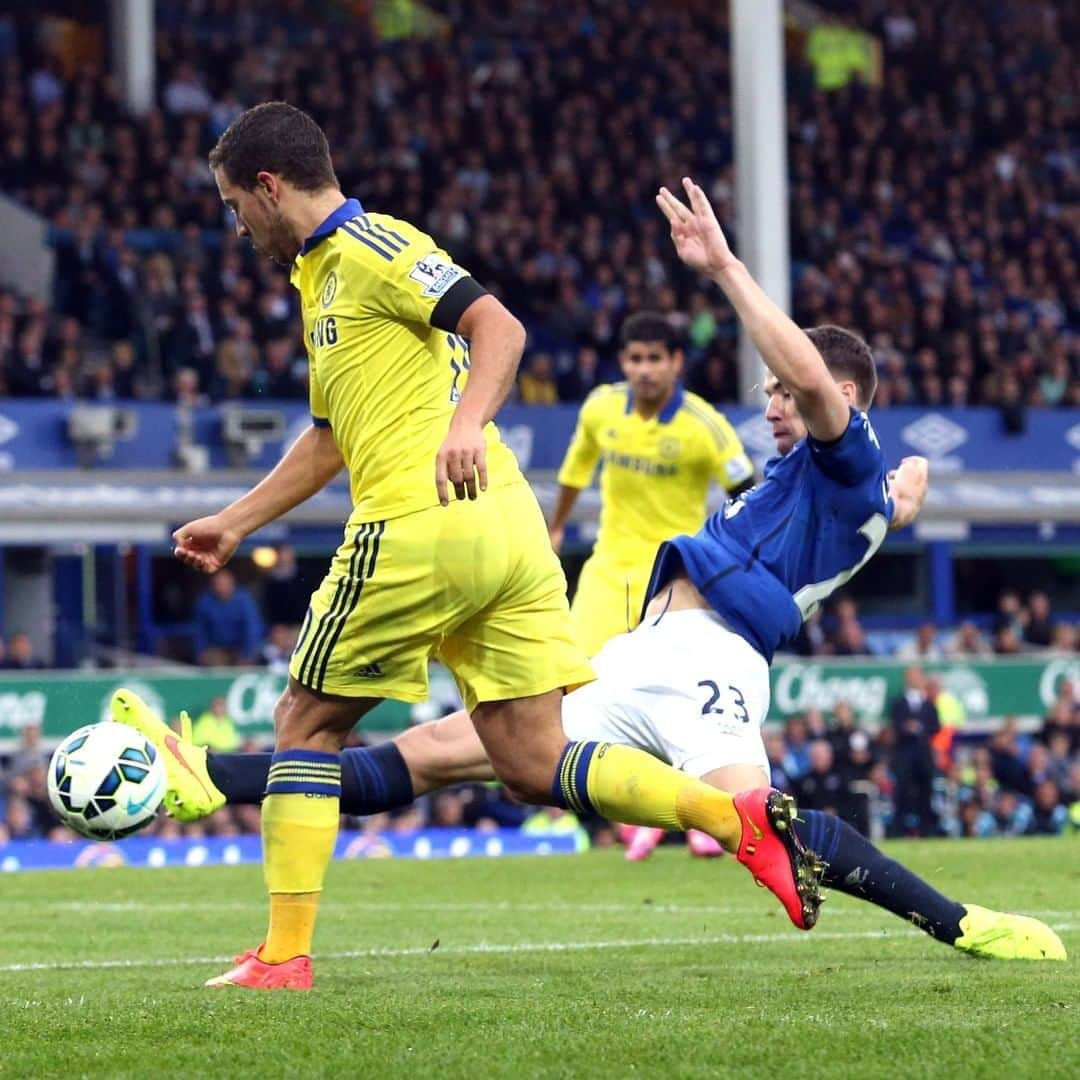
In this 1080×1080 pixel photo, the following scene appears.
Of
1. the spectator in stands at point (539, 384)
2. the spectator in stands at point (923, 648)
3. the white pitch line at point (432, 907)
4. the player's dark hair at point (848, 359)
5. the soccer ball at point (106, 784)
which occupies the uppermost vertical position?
the spectator in stands at point (539, 384)

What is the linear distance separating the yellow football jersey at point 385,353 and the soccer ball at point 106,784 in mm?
1092

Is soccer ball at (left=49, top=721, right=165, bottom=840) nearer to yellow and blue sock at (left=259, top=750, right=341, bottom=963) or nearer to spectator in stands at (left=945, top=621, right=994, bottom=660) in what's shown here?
yellow and blue sock at (left=259, top=750, right=341, bottom=963)

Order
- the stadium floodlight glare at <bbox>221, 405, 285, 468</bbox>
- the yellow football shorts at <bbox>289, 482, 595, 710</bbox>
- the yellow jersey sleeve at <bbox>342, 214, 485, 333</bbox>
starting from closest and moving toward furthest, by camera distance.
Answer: the yellow jersey sleeve at <bbox>342, 214, 485, 333</bbox> < the yellow football shorts at <bbox>289, 482, 595, 710</bbox> < the stadium floodlight glare at <bbox>221, 405, 285, 468</bbox>

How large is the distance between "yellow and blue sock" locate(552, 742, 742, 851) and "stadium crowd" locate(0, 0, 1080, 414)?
627 inches

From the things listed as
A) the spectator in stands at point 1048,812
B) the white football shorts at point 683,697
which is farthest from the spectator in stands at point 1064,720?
the white football shorts at point 683,697

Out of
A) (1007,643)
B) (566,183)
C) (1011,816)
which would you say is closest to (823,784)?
(1011,816)

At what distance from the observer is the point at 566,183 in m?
28.5

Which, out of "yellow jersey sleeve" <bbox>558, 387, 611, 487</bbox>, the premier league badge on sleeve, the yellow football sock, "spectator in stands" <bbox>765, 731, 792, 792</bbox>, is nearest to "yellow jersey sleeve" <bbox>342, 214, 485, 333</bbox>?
the premier league badge on sleeve

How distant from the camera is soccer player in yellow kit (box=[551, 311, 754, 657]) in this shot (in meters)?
11.1

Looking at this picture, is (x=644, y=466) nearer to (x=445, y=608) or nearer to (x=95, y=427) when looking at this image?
(x=445, y=608)

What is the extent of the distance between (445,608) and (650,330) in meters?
5.29

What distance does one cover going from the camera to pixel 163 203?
2445 centimetres

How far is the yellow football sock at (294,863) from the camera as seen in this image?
596 cm

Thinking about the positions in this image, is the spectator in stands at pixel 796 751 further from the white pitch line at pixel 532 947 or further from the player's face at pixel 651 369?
the white pitch line at pixel 532 947
